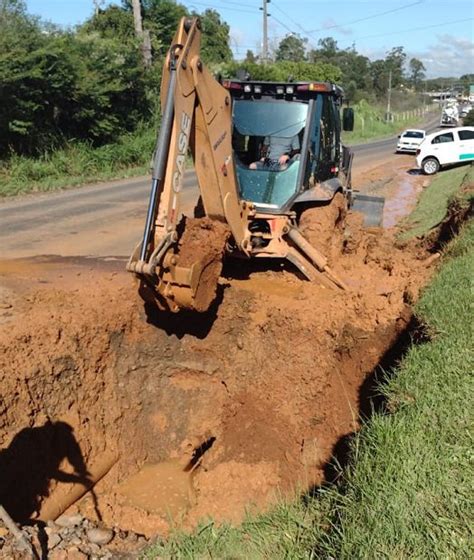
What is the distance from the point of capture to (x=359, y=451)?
4.21m

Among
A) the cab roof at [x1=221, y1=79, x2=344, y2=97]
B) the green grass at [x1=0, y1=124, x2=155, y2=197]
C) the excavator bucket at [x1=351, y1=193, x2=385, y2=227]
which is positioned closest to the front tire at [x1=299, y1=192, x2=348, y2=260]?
the cab roof at [x1=221, y1=79, x2=344, y2=97]

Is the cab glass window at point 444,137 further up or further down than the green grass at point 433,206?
further up

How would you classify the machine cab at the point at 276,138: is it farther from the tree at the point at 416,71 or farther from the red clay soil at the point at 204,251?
the tree at the point at 416,71

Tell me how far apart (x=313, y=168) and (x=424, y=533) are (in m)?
5.28

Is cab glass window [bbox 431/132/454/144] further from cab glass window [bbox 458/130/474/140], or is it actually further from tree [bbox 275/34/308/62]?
tree [bbox 275/34/308/62]

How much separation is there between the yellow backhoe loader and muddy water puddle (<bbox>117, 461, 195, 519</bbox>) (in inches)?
80.5

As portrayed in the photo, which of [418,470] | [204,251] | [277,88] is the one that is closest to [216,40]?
[277,88]

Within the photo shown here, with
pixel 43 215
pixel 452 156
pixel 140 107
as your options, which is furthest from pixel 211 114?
pixel 452 156

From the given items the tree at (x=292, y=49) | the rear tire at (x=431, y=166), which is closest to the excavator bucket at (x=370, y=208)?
the rear tire at (x=431, y=166)

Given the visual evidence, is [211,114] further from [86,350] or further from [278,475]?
[278,475]

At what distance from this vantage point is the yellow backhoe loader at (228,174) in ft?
17.3

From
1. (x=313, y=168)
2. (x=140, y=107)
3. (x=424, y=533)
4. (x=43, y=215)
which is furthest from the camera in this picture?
(x=140, y=107)

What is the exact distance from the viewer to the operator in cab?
7422 millimetres

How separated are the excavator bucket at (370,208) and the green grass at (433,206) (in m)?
1.28
